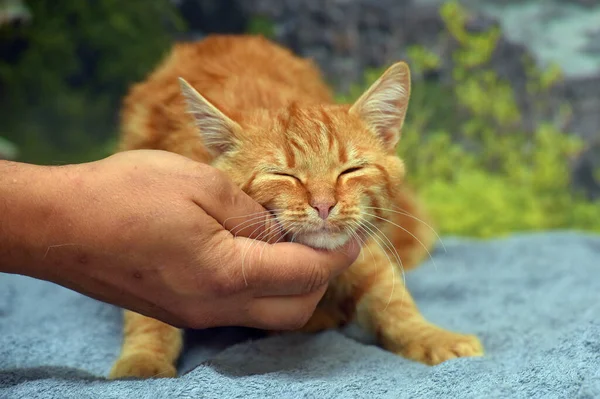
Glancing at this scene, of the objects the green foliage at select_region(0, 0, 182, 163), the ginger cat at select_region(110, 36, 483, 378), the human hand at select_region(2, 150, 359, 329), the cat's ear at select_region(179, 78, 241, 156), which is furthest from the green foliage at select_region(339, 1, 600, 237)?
the human hand at select_region(2, 150, 359, 329)

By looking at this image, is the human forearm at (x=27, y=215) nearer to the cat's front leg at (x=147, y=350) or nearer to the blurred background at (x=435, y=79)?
the cat's front leg at (x=147, y=350)

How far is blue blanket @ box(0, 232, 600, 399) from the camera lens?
3.78ft

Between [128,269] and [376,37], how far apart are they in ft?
7.79

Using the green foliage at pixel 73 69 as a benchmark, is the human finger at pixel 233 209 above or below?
above

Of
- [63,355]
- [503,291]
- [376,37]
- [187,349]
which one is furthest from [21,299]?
[376,37]

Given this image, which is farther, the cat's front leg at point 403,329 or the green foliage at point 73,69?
the green foliage at point 73,69

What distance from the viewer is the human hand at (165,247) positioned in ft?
3.59

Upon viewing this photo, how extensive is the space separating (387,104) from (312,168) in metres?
0.29

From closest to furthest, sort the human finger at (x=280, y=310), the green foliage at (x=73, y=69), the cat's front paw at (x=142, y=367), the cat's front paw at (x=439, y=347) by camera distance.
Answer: the human finger at (x=280, y=310)
the cat's front paw at (x=142, y=367)
the cat's front paw at (x=439, y=347)
the green foliage at (x=73, y=69)

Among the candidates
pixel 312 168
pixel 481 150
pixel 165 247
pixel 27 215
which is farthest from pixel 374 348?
pixel 481 150

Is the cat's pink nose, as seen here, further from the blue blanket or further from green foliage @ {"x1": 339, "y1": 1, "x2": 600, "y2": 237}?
green foliage @ {"x1": 339, "y1": 1, "x2": 600, "y2": 237}

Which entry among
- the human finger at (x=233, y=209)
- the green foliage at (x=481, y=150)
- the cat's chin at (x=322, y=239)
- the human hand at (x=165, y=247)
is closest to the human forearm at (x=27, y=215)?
the human hand at (x=165, y=247)

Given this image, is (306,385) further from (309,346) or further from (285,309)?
(309,346)

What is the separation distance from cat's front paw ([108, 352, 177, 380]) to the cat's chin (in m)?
0.44
